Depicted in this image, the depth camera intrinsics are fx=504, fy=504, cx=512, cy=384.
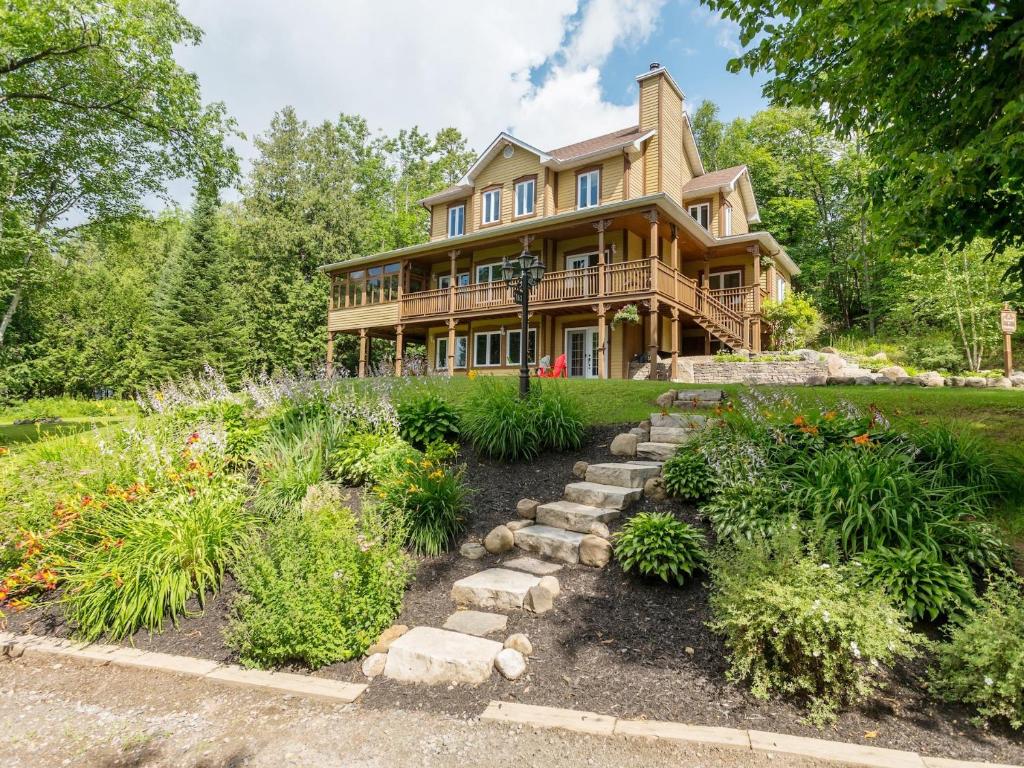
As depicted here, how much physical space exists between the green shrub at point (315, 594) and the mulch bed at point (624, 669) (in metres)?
0.19

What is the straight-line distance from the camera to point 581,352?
17.4 m

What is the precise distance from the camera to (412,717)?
2.65 m

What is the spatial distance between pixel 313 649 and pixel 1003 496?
17.0 feet

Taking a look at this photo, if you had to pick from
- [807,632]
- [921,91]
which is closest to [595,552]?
[807,632]

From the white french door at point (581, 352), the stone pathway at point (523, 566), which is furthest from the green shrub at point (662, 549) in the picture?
the white french door at point (581, 352)

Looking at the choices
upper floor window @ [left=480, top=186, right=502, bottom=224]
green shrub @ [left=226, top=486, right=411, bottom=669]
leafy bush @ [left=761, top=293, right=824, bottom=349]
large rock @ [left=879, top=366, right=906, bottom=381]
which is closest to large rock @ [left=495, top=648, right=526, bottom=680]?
green shrub @ [left=226, top=486, right=411, bottom=669]

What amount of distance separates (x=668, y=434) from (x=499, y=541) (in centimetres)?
277

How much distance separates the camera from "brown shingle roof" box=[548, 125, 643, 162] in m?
17.5

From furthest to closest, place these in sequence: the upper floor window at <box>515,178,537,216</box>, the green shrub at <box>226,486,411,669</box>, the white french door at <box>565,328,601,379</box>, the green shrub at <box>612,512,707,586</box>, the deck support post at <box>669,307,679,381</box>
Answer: the upper floor window at <box>515,178,537,216</box>, the white french door at <box>565,328,601,379</box>, the deck support post at <box>669,307,679,381</box>, the green shrub at <box>612,512,707,586</box>, the green shrub at <box>226,486,411,669</box>

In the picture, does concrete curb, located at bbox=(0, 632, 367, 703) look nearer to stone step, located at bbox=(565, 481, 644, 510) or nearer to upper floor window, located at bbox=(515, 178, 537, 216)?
stone step, located at bbox=(565, 481, 644, 510)

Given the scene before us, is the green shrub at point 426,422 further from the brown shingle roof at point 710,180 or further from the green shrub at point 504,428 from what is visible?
the brown shingle roof at point 710,180

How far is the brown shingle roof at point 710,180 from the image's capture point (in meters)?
18.6

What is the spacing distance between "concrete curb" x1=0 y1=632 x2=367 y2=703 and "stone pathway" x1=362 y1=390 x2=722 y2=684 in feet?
0.91

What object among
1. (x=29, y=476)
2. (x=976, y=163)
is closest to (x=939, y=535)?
(x=976, y=163)
